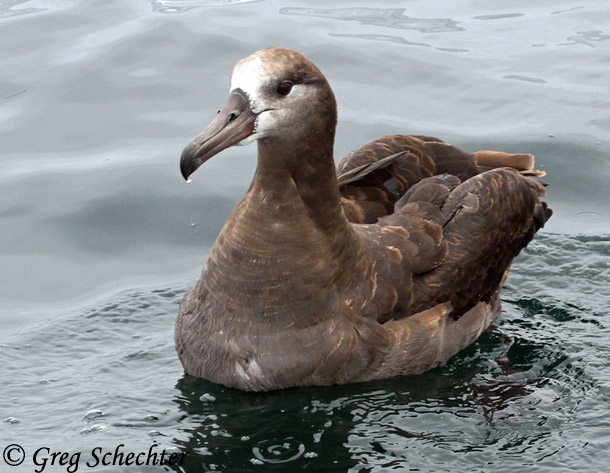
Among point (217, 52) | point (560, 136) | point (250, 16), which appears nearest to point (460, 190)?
point (560, 136)

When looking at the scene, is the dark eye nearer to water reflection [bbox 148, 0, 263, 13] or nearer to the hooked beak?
the hooked beak

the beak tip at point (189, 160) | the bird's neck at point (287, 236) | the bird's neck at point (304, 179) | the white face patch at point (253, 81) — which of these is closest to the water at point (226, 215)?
the bird's neck at point (287, 236)

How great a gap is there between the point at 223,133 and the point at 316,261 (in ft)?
3.58

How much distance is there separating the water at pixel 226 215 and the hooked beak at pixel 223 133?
5.39 feet

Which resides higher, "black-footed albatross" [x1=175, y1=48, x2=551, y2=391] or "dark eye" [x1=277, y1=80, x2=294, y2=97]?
"dark eye" [x1=277, y1=80, x2=294, y2=97]

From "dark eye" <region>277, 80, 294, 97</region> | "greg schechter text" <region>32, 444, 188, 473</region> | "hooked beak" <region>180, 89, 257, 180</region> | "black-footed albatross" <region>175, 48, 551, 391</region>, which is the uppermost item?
"dark eye" <region>277, 80, 294, 97</region>

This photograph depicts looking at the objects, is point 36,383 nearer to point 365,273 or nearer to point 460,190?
point 365,273

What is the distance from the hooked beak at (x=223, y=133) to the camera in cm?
618

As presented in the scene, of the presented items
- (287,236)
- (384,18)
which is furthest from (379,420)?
(384,18)

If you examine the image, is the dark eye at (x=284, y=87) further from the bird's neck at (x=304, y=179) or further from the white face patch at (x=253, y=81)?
the bird's neck at (x=304, y=179)

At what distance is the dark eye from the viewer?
6.36 m

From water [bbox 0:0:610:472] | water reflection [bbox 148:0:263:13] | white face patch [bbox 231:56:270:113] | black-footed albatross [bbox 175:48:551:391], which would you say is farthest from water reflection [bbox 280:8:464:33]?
white face patch [bbox 231:56:270:113]

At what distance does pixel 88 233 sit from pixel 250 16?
5.08 meters

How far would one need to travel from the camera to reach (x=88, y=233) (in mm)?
9656
